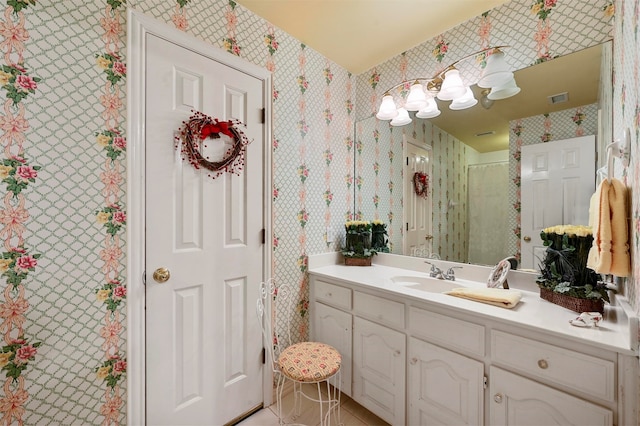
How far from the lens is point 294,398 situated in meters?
1.92

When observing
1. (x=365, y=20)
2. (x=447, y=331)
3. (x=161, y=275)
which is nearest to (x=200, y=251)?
(x=161, y=275)

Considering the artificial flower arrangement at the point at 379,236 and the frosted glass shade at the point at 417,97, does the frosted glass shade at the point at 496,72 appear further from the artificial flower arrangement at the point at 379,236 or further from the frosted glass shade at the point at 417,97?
the artificial flower arrangement at the point at 379,236

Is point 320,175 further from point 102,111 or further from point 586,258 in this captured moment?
point 586,258

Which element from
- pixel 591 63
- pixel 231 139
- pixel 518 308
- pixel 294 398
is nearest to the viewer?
pixel 518 308

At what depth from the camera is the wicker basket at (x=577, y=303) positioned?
1155 millimetres

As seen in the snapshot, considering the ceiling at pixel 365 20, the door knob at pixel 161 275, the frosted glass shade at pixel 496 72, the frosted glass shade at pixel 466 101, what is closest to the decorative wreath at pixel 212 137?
the door knob at pixel 161 275

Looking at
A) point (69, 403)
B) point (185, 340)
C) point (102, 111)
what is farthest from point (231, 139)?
point (69, 403)

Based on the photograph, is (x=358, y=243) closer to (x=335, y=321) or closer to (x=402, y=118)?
(x=335, y=321)

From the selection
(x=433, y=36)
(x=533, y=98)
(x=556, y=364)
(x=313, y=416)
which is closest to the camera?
(x=556, y=364)

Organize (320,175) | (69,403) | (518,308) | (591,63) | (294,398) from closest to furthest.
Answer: (69,403), (518,308), (591,63), (294,398), (320,175)

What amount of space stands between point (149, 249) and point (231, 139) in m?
0.76

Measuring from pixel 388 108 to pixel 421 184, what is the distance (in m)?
0.65

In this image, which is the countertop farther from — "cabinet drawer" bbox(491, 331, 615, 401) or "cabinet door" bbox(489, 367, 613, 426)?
"cabinet door" bbox(489, 367, 613, 426)

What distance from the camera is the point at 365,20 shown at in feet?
5.87
